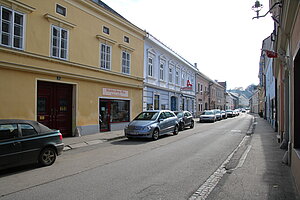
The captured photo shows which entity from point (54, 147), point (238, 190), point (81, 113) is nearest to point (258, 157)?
point (238, 190)

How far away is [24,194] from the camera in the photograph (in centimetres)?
470

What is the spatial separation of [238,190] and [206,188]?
25.2 inches

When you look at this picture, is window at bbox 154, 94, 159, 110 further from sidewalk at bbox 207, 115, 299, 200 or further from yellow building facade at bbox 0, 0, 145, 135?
sidewalk at bbox 207, 115, 299, 200

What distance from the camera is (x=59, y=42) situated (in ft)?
41.0

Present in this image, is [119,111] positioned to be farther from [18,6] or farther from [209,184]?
[209,184]

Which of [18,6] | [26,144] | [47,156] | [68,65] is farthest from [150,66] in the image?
[26,144]

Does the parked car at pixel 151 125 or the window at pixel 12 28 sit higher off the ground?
the window at pixel 12 28

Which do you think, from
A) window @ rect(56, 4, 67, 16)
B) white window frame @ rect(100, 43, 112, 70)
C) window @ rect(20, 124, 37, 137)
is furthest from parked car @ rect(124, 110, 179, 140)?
window @ rect(56, 4, 67, 16)

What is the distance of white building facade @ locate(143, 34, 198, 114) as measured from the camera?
68.5 ft

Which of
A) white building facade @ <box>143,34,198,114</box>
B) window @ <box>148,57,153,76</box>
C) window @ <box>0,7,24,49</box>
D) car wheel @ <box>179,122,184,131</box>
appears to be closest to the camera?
window @ <box>0,7,24,49</box>

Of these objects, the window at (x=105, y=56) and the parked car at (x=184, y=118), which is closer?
the window at (x=105, y=56)

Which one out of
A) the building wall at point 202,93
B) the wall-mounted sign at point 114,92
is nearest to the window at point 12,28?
the wall-mounted sign at point 114,92

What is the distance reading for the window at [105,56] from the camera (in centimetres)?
1551

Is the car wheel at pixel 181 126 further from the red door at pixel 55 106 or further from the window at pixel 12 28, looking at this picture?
the window at pixel 12 28
